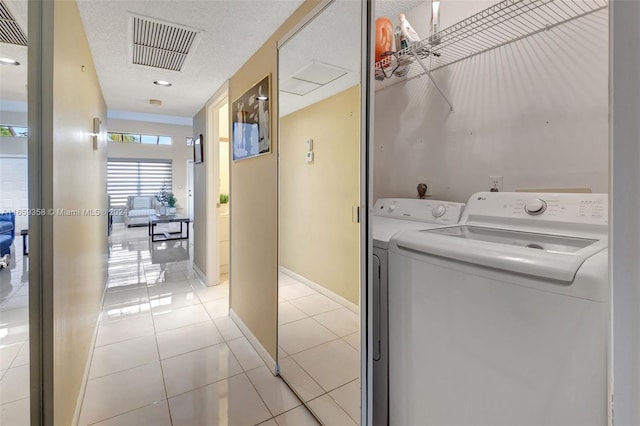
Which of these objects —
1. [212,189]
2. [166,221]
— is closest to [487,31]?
[212,189]

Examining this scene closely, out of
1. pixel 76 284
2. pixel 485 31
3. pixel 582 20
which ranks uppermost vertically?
pixel 485 31

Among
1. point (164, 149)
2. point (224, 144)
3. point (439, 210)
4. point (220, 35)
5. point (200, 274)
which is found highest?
point (164, 149)

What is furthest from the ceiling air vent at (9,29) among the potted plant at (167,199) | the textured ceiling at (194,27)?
the potted plant at (167,199)

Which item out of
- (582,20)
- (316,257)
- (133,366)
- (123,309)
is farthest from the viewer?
(123,309)

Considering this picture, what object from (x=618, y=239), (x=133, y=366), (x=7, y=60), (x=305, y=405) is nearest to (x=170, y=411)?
(x=133, y=366)

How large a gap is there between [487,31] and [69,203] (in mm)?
2160

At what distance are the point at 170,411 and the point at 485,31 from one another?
8.32 feet

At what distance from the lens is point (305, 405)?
5.65 feet

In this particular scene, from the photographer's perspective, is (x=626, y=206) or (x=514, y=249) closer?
(x=626, y=206)

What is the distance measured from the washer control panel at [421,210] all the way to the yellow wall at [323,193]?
385mm

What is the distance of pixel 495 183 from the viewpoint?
5.03ft

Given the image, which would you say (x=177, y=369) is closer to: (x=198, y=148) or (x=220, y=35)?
(x=220, y=35)

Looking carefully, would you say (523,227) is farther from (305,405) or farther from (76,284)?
(76,284)

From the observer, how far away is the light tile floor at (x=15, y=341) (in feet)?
3.28
